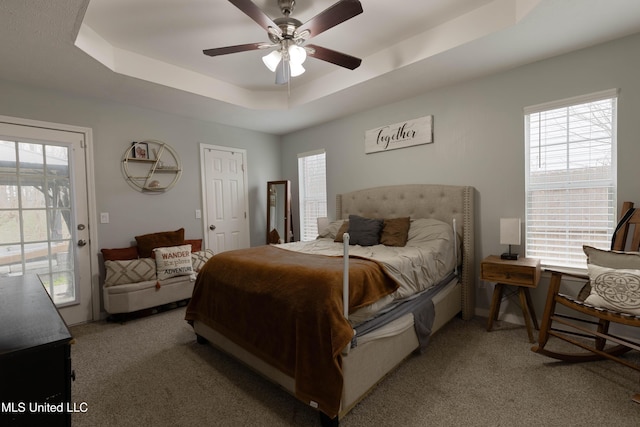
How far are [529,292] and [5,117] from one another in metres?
5.33

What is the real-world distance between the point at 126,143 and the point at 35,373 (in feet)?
11.1

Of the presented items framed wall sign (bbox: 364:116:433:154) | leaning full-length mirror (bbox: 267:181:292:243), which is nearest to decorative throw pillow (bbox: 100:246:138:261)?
leaning full-length mirror (bbox: 267:181:292:243)

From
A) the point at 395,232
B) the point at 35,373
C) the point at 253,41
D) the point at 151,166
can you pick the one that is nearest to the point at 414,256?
the point at 395,232

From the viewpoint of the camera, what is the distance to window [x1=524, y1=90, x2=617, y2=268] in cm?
249

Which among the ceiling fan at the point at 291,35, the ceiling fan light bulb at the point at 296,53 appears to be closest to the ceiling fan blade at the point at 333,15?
the ceiling fan at the point at 291,35

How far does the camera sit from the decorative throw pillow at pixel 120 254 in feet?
11.0

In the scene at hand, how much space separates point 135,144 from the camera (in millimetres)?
3650

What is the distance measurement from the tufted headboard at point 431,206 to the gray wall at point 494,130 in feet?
0.42

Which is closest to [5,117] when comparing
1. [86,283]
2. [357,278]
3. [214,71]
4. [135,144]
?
[135,144]

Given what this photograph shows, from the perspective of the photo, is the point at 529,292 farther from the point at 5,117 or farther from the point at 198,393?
the point at 5,117

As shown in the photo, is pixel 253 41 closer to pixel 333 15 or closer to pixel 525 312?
pixel 333 15

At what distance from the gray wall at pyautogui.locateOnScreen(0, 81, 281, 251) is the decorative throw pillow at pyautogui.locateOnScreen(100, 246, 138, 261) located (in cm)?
14

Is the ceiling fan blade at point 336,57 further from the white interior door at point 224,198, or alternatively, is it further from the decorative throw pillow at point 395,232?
the white interior door at point 224,198

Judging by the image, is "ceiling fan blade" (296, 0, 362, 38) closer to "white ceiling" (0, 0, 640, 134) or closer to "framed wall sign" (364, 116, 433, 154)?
"white ceiling" (0, 0, 640, 134)
